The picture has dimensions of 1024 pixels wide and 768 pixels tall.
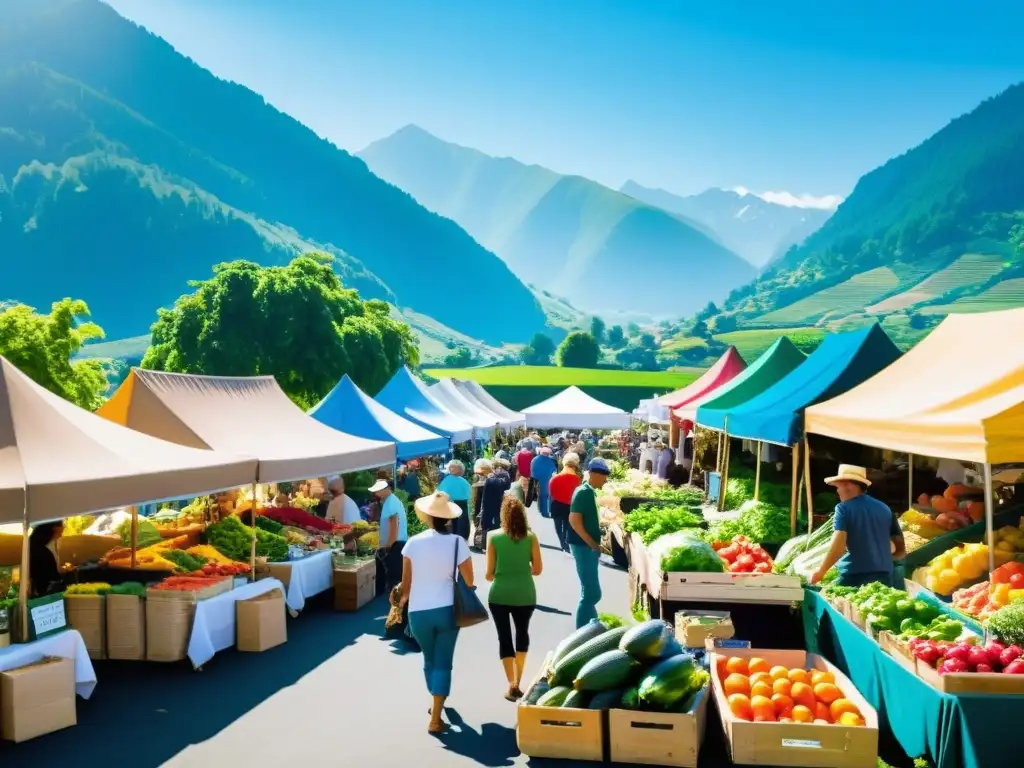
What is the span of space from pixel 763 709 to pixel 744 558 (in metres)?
2.66

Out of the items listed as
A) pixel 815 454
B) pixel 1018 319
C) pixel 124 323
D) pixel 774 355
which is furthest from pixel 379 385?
pixel 124 323

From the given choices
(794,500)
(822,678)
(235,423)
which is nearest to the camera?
(822,678)

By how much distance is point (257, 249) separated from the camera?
19338 cm

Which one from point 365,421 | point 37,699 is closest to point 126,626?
point 37,699

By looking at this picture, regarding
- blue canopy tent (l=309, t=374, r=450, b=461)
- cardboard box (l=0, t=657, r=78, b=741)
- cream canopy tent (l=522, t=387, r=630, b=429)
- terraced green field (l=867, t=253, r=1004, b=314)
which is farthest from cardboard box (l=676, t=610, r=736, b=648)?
terraced green field (l=867, t=253, r=1004, b=314)

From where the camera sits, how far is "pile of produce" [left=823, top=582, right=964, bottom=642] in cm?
559

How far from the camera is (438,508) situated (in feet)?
21.3

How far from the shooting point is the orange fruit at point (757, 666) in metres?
6.19

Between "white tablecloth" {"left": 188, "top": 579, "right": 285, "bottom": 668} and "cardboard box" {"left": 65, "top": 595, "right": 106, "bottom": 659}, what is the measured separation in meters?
0.81

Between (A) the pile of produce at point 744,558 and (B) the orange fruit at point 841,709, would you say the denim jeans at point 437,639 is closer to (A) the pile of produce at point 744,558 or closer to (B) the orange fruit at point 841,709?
(B) the orange fruit at point 841,709

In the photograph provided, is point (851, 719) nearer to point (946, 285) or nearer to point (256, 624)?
point (256, 624)

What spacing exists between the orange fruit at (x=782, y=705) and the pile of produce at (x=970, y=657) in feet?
2.61

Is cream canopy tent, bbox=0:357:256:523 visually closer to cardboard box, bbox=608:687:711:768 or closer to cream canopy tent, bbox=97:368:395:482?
cream canopy tent, bbox=97:368:395:482

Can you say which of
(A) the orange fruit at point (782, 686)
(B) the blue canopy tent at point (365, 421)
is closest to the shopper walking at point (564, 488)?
(B) the blue canopy tent at point (365, 421)
